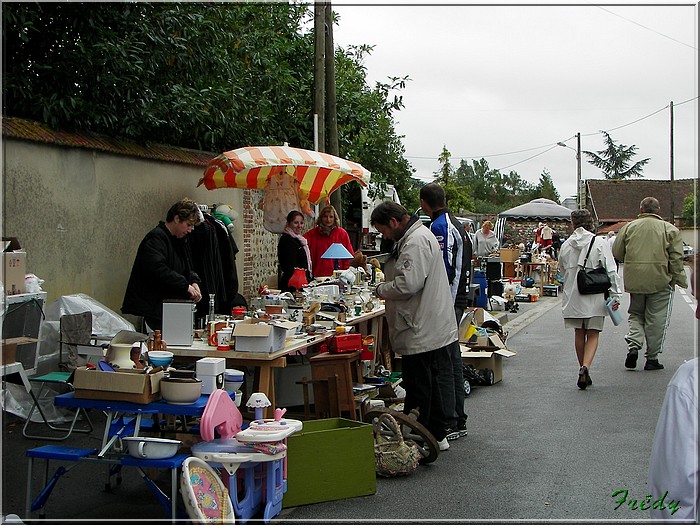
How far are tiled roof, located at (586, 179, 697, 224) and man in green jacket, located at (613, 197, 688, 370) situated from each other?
4968 cm

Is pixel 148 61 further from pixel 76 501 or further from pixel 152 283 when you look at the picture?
pixel 76 501

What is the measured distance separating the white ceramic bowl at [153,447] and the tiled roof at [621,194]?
56.5 m

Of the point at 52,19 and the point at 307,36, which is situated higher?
the point at 307,36

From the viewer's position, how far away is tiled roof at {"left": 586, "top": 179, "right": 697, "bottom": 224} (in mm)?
58750

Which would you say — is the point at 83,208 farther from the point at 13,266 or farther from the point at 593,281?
the point at 593,281

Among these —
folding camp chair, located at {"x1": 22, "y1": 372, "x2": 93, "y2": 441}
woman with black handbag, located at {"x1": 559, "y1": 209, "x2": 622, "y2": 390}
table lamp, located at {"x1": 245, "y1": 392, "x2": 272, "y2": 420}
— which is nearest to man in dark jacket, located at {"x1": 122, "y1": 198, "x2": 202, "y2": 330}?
folding camp chair, located at {"x1": 22, "y1": 372, "x2": 93, "y2": 441}

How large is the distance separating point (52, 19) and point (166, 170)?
245 centimetres

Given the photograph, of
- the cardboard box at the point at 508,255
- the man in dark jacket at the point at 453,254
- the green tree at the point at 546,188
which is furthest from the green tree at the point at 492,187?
the man in dark jacket at the point at 453,254

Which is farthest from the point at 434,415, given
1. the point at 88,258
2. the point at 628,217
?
the point at 628,217

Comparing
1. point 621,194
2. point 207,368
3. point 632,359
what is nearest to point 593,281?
point 632,359

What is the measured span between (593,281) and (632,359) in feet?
5.94

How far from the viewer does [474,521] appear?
16.3 ft

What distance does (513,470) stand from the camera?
607 cm

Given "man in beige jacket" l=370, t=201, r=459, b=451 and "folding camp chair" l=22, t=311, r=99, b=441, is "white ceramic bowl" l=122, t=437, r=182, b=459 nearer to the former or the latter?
"man in beige jacket" l=370, t=201, r=459, b=451
